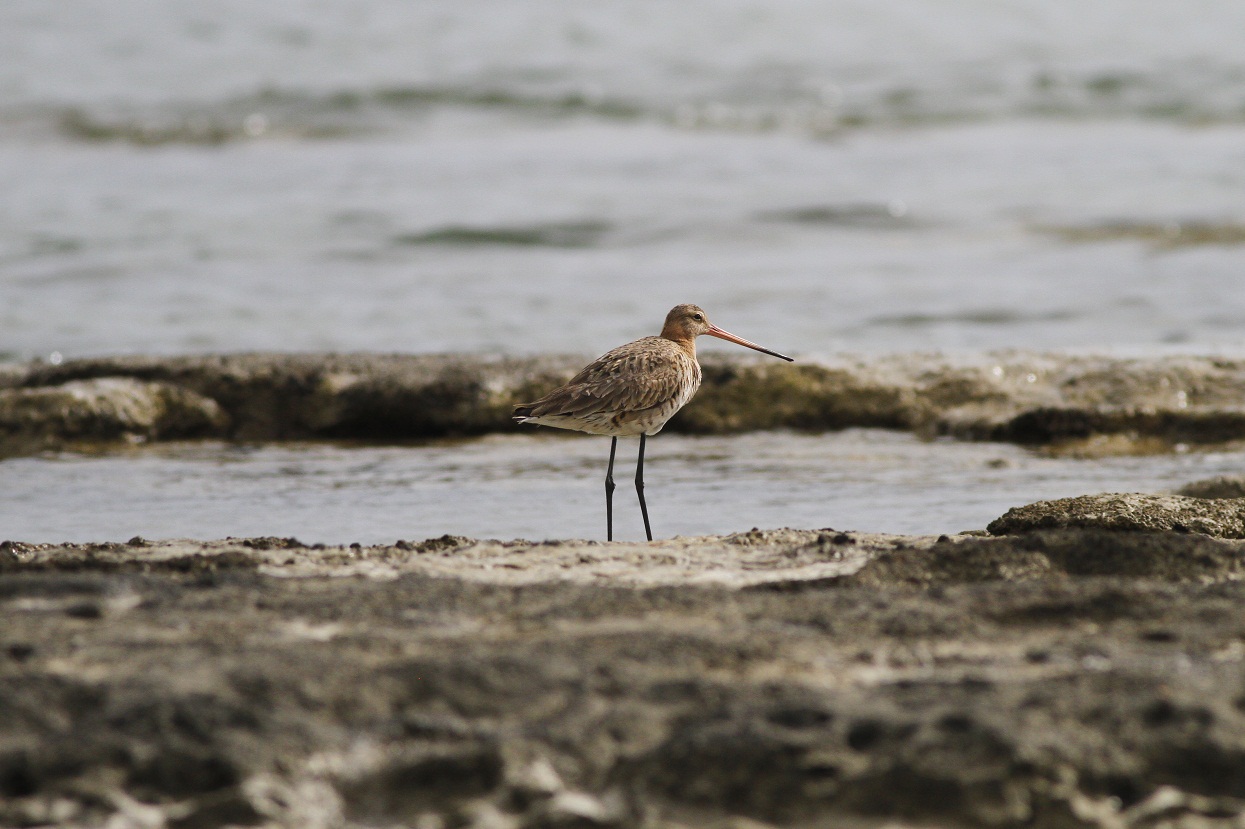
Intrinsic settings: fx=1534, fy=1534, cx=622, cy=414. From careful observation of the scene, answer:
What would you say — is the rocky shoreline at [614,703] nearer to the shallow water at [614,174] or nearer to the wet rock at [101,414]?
the wet rock at [101,414]

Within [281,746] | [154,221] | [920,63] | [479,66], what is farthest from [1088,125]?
[281,746]

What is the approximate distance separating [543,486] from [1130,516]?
2.38 metres

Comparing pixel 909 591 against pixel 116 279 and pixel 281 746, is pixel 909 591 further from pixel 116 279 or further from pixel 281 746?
pixel 116 279

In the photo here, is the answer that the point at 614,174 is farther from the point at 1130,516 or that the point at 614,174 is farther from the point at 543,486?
the point at 1130,516

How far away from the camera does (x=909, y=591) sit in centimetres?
324

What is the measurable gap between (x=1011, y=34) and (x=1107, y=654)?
18.7m

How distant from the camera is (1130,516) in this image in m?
4.21

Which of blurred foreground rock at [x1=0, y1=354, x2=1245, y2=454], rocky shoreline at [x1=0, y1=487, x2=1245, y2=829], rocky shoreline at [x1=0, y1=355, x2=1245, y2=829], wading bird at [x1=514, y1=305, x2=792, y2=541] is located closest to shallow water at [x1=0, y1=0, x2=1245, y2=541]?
blurred foreground rock at [x1=0, y1=354, x2=1245, y2=454]

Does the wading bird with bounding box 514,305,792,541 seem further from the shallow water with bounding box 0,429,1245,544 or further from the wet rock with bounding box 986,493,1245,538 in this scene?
the wet rock with bounding box 986,493,1245,538

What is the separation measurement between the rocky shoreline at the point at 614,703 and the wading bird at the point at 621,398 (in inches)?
69.9

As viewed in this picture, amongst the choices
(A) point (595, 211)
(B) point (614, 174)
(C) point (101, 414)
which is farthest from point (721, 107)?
(C) point (101, 414)

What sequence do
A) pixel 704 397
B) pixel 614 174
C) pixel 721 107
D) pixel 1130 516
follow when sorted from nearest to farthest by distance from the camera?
1. pixel 1130 516
2. pixel 704 397
3. pixel 614 174
4. pixel 721 107

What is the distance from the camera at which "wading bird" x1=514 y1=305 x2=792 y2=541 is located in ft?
16.5

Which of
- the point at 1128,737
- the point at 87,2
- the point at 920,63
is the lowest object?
the point at 1128,737
